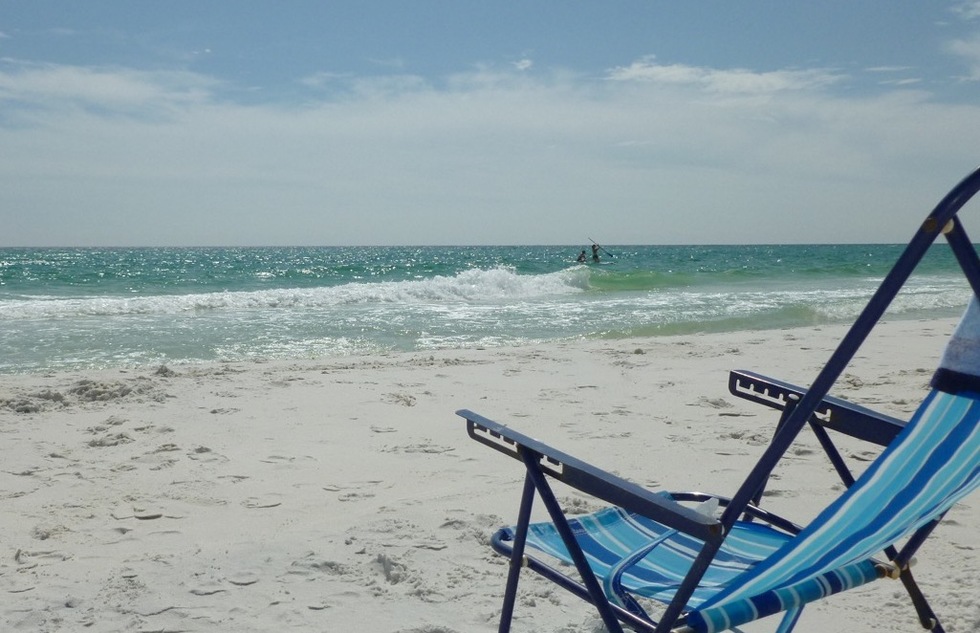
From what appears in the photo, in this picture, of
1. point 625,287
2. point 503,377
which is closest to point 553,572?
point 503,377

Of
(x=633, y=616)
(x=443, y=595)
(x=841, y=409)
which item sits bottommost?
(x=443, y=595)

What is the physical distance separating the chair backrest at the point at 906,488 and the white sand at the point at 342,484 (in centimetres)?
94

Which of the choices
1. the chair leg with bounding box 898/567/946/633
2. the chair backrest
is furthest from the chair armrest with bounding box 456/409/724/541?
the chair leg with bounding box 898/567/946/633

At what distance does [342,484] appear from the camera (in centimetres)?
367

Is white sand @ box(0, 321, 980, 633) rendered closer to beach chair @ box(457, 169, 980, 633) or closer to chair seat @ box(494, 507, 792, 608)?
chair seat @ box(494, 507, 792, 608)

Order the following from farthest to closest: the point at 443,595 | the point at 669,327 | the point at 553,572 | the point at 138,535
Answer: the point at 669,327
the point at 138,535
the point at 443,595
the point at 553,572

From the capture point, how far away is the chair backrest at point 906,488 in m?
1.59

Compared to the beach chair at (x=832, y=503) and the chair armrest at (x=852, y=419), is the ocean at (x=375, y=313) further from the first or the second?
the beach chair at (x=832, y=503)

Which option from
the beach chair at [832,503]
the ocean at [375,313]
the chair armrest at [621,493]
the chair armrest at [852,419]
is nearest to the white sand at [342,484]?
the chair armrest at [852,419]

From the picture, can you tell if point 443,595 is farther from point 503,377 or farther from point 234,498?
point 503,377

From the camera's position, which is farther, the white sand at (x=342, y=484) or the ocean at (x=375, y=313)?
the ocean at (x=375, y=313)

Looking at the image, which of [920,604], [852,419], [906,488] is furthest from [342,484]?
[906,488]

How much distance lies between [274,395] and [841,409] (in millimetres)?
4110

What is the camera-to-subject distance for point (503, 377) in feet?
20.9
